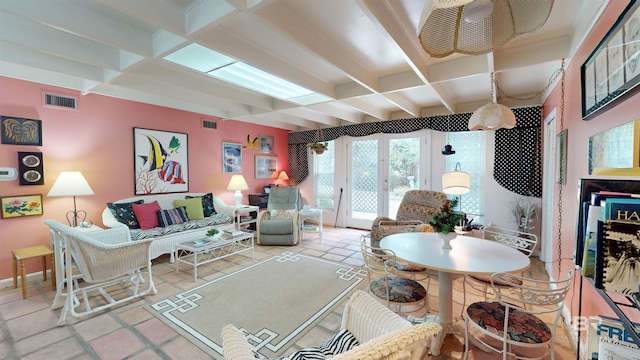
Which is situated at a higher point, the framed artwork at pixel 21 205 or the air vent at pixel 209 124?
the air vent at pixel 209 124

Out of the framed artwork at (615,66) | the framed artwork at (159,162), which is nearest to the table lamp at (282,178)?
the framed artwork at (159,162)

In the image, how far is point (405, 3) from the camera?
5.88 ft

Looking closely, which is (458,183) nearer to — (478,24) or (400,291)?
(400,291)

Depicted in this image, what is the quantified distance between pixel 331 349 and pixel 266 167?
5.28 metres

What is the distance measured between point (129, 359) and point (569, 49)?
4274 millimetres

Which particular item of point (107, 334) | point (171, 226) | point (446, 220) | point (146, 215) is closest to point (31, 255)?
point (146, 215)

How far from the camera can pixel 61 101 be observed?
331 centimetres

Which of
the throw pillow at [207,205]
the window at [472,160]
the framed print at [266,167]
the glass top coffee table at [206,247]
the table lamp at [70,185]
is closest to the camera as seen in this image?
the table lamp at [70,185]

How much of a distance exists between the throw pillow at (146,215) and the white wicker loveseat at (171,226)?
0.12 m

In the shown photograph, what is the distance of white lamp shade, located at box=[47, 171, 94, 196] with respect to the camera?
303cm

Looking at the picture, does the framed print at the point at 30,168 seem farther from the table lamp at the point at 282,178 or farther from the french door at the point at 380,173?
the french door at the point at 380,173

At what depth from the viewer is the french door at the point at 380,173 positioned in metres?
5.19

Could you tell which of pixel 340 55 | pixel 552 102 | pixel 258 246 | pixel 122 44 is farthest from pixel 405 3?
pixel 258 246

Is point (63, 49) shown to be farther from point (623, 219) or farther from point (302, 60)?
point (623, 219)
